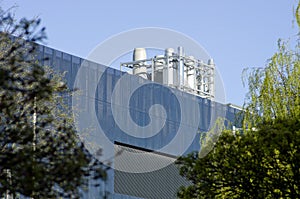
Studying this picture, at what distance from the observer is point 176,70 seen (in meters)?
40.2

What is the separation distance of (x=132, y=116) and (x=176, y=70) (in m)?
4.64

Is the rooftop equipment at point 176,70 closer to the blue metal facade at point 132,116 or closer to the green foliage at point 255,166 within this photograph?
the blue metal facade at point 132,116

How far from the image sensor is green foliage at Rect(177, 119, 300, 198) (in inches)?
531

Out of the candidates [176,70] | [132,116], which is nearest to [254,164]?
[132,116]

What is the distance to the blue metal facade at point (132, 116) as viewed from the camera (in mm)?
33406

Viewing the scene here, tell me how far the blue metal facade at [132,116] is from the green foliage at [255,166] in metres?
17.4

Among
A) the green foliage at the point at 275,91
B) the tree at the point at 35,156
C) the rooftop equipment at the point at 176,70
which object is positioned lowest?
A: the tree at the point at 35,156

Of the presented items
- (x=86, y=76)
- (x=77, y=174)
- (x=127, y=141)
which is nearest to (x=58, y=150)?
(x=77, y=174)

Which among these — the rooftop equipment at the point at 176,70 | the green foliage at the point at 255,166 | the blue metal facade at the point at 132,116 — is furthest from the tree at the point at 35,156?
the rooftop equipment at the point at 176,70

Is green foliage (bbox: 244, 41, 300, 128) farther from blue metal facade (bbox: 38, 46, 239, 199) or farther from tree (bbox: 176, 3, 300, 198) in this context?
blue metal facade (bbox: 38, 46, 239, 199)

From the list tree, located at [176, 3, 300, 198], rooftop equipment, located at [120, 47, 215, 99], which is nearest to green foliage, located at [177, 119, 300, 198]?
tree, located at [176, 3, 300, 198]

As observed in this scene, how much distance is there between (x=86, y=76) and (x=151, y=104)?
5225 mm

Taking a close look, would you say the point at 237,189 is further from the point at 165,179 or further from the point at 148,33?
the point at 165,179

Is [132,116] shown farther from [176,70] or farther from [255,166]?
[255,166]
